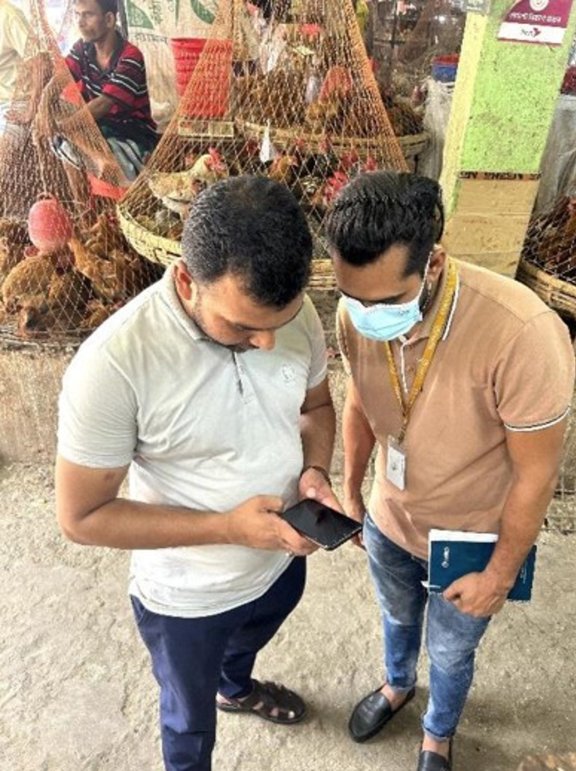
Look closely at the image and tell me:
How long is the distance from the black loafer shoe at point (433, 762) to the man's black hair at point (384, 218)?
145 centimetres

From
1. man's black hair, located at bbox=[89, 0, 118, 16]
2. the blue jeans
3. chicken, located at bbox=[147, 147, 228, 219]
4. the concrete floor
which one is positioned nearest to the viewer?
the blue jeans

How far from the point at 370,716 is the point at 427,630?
1.55ft

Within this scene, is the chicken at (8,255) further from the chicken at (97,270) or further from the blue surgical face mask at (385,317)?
the blue surgical face mask at (385,317)

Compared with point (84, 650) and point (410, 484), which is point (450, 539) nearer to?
point (410, 484)

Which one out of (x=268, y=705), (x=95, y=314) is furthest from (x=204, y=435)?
(x=95, y=314)

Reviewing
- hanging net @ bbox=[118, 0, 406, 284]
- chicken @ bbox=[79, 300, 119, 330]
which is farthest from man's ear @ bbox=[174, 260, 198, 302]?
chicken @ bbox=[79, 300, 119, 330]

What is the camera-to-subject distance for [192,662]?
1.39m

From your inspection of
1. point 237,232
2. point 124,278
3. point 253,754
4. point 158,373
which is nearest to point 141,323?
point 158,373

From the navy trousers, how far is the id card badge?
0.38 m

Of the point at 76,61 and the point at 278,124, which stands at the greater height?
the point at 76,61

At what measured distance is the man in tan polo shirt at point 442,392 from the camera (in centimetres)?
112

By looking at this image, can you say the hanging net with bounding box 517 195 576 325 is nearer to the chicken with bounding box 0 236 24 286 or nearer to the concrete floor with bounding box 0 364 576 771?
the concrete floor with bounding box 0 364 576 771

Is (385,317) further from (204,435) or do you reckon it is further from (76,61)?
(76,61)

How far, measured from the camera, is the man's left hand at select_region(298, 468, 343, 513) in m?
1.33
